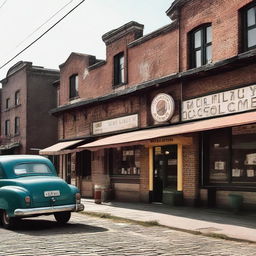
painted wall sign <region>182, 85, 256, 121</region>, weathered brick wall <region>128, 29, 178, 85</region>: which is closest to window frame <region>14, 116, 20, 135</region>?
weathered brick wall <region>128, 29, 178, 85</region>

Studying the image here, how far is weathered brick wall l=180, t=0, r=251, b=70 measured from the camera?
14883 millimetres

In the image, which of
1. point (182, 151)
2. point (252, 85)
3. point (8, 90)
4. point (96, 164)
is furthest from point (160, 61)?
point (8, 90)

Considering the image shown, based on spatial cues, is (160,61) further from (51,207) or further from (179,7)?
(51,207)

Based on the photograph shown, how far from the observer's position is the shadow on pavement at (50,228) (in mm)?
10258

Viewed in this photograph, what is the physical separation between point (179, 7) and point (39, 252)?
488 inches

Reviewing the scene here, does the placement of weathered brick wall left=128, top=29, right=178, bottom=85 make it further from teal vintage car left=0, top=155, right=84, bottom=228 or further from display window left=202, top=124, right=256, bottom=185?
teal vintage car left=0, top=155, right=84, bottom=228

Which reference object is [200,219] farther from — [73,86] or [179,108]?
[73,86]

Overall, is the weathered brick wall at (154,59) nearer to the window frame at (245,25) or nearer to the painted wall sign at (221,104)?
the painted wall sign at (221,104)

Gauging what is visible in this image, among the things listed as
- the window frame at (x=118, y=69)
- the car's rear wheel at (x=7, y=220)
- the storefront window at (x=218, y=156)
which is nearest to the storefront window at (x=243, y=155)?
the storefront window at (x=218, y=156)

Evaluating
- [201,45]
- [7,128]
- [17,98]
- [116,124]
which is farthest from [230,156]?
[7,128]

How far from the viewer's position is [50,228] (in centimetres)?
1100

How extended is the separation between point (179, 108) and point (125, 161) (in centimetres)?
495

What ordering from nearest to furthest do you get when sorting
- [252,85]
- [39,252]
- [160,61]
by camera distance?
[39,252] → [252,85] → [160,61]

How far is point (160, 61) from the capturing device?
1859 centimetres
